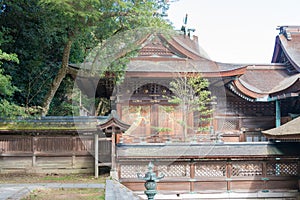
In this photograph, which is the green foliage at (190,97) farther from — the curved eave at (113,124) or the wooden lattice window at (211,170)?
the curved eave at (113,124)

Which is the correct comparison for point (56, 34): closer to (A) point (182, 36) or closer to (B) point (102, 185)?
(A) point (182, 36)

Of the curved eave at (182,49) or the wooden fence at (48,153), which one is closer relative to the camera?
the wooden fence at (48,153)

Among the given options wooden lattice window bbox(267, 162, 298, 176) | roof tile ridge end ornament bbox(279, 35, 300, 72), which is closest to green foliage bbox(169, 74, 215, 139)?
wooden lattice window bbox(267, 162, 298, 176)

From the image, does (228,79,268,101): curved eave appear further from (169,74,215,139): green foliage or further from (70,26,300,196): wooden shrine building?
(169,74,215,139): green foliage

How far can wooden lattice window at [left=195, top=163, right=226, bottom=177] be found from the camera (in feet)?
40.5

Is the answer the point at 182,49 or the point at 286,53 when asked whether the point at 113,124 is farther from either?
the point at 286,53

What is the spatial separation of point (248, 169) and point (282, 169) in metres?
1.17

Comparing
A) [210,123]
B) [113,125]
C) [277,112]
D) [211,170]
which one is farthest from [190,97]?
[113,125]

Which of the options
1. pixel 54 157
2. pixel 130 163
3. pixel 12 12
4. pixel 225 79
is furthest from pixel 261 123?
pixel 12 12

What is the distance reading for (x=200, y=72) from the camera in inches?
574

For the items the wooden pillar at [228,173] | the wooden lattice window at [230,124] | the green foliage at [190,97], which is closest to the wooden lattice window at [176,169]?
the wooden pillar at [228,173]

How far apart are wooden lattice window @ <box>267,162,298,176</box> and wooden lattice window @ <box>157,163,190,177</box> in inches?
113

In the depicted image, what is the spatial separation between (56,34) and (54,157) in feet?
22.7

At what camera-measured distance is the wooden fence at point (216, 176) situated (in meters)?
12.2
